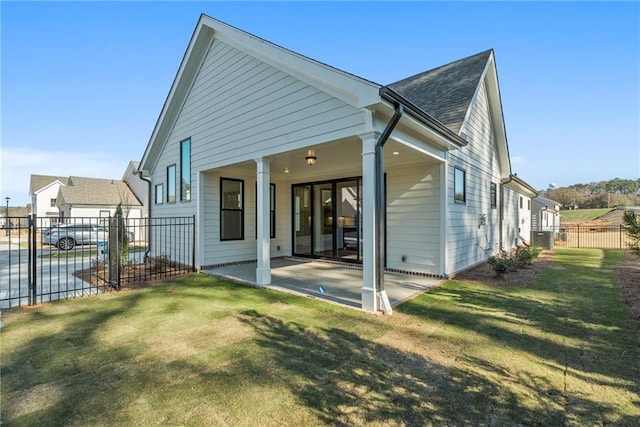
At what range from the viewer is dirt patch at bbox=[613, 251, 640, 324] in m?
4.76

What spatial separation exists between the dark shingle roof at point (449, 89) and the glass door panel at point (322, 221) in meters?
3.63

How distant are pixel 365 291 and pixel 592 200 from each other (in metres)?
68.4

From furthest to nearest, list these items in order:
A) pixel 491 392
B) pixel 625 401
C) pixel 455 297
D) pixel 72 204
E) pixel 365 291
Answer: pixel 72 204, pixel 455 297, pixel 365 291, pixel 491 392, pixel 625 401

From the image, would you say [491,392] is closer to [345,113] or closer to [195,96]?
[345,113]

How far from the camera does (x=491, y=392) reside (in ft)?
8.17

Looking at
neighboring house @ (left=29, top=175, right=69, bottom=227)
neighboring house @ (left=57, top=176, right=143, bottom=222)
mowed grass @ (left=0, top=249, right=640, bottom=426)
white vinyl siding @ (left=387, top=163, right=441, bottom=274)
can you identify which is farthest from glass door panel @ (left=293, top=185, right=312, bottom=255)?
neighboring house @ (left=29, top=175, right=69, bottom=227)

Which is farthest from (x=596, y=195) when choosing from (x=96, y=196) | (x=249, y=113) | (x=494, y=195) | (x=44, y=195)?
(x=44, y=195)

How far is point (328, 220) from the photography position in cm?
946

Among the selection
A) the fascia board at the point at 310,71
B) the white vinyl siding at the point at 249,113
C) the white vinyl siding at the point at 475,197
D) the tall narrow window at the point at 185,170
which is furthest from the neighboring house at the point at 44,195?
the white vinyl siding at the point at 475,197

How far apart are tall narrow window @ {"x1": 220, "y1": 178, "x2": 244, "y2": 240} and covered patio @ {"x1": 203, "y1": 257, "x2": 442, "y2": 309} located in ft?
3.24

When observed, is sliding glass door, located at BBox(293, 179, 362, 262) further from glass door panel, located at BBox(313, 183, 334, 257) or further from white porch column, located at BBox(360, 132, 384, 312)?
white porch column, located at BBox(360, 132, 384, 312)

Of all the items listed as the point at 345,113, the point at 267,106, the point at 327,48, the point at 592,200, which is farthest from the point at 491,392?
the point at 592,200

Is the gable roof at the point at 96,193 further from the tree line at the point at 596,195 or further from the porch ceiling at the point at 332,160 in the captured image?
the tree line at the point at 596,195

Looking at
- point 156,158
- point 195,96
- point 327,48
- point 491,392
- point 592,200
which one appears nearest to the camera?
point 491,392
